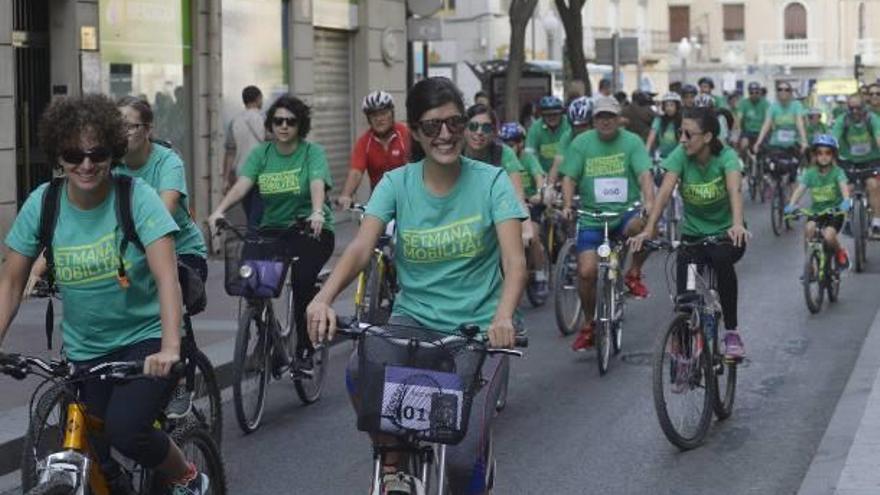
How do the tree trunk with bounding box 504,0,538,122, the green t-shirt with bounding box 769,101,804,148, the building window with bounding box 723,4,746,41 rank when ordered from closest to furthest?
the green t-shirt with bounding box 769,101,804,148 → the tree trunk with bounding box 504,0,538,122 → the building window with bounding box 723,4,746,41

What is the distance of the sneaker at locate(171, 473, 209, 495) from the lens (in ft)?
19.9

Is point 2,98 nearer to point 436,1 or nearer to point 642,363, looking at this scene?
point 642,363

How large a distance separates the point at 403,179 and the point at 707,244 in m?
4.29

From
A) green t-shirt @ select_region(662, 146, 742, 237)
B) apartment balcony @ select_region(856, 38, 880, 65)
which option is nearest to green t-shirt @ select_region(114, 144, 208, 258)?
green t-shirt @ select_region(662, 146, 742, 237)

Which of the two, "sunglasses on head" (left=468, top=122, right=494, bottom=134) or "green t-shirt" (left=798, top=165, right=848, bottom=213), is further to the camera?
"green t-shirt" (left=798, top=165, right=848, bottom=213)

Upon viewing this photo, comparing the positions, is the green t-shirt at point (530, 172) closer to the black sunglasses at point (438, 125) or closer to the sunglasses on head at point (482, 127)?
the sunglasses on head at point (482, 127)

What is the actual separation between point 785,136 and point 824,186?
10129 millimetres

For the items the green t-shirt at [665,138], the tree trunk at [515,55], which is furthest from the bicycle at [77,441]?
the tree trunk at [515,55]

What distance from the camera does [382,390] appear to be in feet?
17.5

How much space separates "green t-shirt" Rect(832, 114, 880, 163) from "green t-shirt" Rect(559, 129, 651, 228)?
24.1ft

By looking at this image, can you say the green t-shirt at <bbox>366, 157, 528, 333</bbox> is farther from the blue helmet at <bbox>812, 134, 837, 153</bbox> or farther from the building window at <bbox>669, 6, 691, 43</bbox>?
the building window at <bbox>669, 6, 691, 43</bbox>

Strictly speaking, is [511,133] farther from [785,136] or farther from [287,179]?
[785,136]

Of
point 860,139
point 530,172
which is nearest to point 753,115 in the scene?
point 860,139

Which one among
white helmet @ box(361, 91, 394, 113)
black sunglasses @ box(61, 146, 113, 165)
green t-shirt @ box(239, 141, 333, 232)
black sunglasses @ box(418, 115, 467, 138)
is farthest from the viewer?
white helmet @ box(361, 91, 394, 113)
